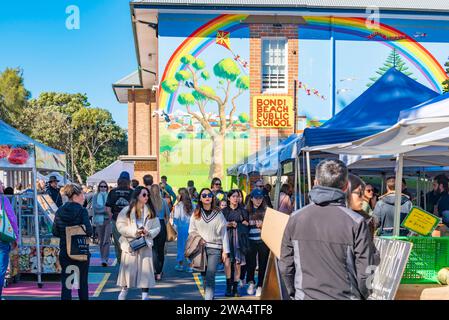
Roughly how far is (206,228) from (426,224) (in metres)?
3.73

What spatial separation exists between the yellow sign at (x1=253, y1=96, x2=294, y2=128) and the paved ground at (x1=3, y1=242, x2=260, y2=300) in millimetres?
12969

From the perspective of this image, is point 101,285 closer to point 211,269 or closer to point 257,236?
point 257,236

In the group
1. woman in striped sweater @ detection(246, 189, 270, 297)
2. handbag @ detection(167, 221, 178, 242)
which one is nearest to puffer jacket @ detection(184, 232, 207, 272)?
woman in striped sweater @ detection(246, 189, 270, 297)

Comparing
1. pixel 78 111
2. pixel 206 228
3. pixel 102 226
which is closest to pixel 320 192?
pixel 206 228

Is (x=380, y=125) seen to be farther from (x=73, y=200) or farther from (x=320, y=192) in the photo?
(x=320, y=192)

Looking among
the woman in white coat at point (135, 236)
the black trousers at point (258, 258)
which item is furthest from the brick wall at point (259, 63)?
the woman in white coat at point (135, 236)

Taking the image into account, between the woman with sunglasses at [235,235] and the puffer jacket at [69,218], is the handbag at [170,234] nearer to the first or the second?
the woman with sunglasses at [235,235]

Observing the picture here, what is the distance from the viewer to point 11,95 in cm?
5509

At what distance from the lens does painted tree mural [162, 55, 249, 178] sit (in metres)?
27.0

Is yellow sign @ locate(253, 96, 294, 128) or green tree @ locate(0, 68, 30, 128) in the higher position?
green tree @ locate(0, 68, 30, 128)

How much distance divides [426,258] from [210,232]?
13.2ft

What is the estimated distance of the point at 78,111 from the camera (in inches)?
2938

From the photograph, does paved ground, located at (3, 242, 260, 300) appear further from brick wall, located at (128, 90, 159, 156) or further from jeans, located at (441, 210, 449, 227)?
brick wall, located at (128, 90, 159, 156)
